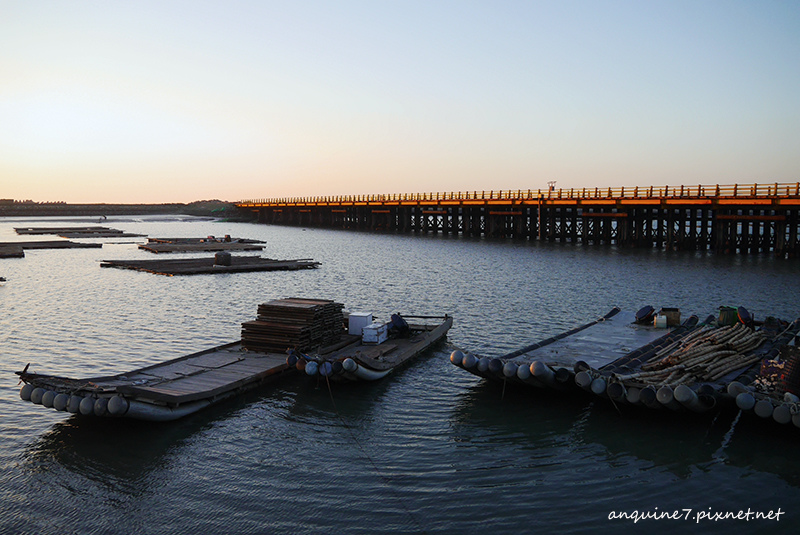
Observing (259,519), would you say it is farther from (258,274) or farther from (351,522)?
(258,274)

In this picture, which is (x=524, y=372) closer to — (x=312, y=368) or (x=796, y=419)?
(x=312, y=368)

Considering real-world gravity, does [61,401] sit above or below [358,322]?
below

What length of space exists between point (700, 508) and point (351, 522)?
6301 mm

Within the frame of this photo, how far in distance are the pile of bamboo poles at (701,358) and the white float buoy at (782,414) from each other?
7.37ft

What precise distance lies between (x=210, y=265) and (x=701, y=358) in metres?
→ 40.7

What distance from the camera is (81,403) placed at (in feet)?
45.0

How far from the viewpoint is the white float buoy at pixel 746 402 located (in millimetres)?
13922

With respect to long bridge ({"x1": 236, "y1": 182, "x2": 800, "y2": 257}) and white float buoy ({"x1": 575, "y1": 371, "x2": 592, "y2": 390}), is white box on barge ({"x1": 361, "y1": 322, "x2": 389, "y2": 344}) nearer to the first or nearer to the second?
white float buoy ({"x1": 575, "y1": 371, "x2": 592, "y2": 390})

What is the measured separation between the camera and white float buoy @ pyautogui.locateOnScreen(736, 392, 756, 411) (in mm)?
13922

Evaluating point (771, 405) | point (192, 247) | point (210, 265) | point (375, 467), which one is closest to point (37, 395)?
point (375, 467)

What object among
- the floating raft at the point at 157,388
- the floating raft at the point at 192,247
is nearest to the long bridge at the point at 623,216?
the floating raft at the point at 192,247

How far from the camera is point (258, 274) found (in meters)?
47.3

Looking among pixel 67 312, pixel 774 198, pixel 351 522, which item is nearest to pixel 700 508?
pixel 351 522

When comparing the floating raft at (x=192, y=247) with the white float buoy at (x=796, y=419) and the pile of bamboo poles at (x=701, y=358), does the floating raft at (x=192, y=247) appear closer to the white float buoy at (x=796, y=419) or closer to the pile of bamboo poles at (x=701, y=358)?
the pile of bamboo poles at (x=701, y=358)
